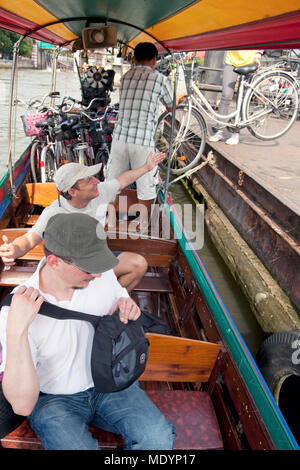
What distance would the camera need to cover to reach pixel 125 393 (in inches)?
67.4

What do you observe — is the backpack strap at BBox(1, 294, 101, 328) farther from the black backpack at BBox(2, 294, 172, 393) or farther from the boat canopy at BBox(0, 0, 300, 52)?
the boat canopy at BBox(0, 0, 300, 52)

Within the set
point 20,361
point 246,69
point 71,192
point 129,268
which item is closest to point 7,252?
point 71,192

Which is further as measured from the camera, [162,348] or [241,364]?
[162,348]

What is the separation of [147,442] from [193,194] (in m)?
7.60

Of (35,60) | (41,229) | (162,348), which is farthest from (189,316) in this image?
(35,60)

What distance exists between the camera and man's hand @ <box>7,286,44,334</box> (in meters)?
1.27

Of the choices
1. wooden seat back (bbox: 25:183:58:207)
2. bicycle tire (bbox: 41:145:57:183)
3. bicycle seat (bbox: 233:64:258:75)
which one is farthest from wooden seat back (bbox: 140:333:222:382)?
bicycle seat (bbox: 233:64:258:75)

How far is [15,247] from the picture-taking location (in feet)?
7.36

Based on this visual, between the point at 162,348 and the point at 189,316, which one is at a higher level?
the point at 162,348

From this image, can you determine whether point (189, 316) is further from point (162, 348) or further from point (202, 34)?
point (202, 34)

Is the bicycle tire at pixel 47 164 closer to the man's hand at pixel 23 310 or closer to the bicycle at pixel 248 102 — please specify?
the bicycle at pixel 248 102

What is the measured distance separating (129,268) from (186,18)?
2.15 metres

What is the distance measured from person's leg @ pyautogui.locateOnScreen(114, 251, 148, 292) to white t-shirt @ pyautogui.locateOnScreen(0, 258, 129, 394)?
37.6 inches

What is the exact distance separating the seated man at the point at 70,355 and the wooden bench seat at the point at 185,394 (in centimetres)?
23
